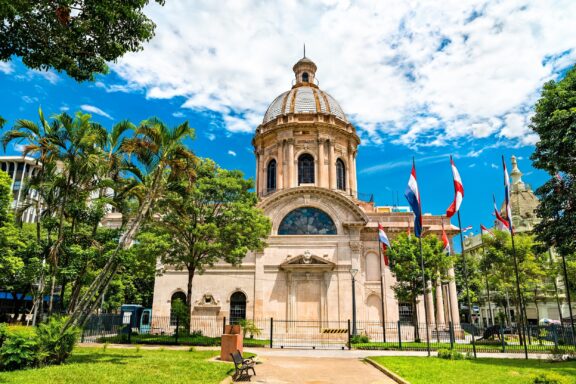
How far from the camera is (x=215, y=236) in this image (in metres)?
26.4

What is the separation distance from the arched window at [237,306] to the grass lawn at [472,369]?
721 inches

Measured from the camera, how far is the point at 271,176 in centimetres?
4397

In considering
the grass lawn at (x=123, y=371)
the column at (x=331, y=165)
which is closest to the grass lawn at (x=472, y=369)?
the grass lawn at (x=123, y=371)

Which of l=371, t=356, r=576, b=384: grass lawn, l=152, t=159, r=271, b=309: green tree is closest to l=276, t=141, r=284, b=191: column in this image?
l=152, t=159, r=271, b=309: green tree

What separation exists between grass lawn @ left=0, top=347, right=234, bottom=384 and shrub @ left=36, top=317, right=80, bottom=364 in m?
0.46

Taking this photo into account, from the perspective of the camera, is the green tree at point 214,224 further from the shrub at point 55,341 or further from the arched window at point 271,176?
the arched window at point 271,176

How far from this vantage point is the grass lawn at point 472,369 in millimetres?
12727

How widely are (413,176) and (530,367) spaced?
1017cm

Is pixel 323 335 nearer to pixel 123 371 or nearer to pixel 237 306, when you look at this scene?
pixel 237 306

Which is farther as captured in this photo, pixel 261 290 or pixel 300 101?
pixel 300 101

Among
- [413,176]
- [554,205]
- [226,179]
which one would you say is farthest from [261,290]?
[554,205]

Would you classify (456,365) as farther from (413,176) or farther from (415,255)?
(415,255)

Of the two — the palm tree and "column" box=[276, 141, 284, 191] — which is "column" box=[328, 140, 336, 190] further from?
the palm tree

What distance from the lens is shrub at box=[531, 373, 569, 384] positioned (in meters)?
9.17
